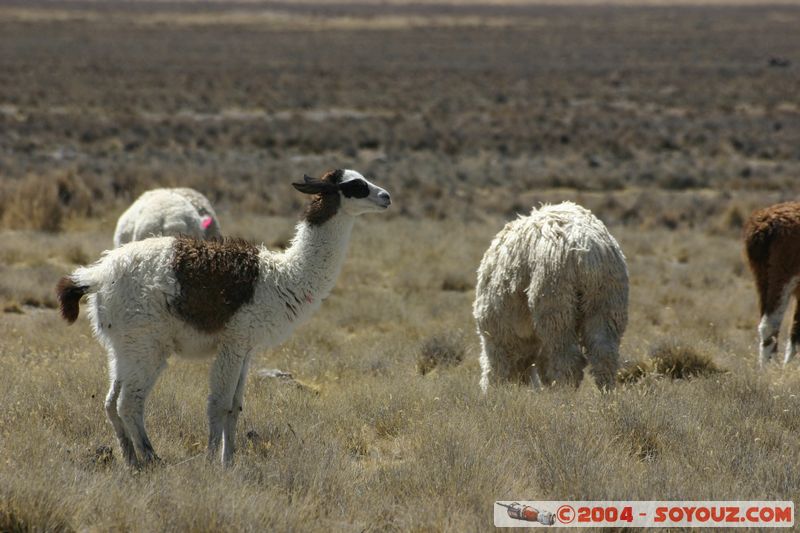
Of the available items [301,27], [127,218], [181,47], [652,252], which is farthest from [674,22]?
Result: [127,218]

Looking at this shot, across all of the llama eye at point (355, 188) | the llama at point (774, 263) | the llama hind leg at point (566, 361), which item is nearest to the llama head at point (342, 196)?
the llama eye at point (355, 188)

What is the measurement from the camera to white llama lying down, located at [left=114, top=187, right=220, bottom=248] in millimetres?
9664

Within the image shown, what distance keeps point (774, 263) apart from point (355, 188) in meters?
4.95

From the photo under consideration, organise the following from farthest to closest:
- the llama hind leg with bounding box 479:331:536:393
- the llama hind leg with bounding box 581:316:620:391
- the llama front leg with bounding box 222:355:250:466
A: the llama hind leg with bounding box 479:331:536:393, the llama hind leg with bounding box 581:316:620:391, the llama front leg with bounding box 222:355:250:466

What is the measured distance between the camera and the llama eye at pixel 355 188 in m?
6.02

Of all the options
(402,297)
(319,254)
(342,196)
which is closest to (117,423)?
(319,254)

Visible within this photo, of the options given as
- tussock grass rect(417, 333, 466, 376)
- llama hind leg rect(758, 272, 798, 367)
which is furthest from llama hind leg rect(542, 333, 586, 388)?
llama hind leg rect(758, 272, 798, 367)

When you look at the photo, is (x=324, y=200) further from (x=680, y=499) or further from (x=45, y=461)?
(x=680, y=499)

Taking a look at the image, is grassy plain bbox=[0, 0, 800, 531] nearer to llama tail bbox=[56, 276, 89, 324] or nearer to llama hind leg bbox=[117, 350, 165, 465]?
llama hind leg bbox=[117, 350, 165, 465]

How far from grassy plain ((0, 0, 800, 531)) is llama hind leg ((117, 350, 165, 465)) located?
254 millimetres

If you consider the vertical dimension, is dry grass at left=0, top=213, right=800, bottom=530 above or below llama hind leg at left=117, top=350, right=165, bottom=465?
below

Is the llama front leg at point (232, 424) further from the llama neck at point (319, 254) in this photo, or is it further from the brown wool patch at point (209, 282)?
the llama neck at point (319, 254)

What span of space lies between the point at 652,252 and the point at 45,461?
13996mm

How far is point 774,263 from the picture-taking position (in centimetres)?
888
